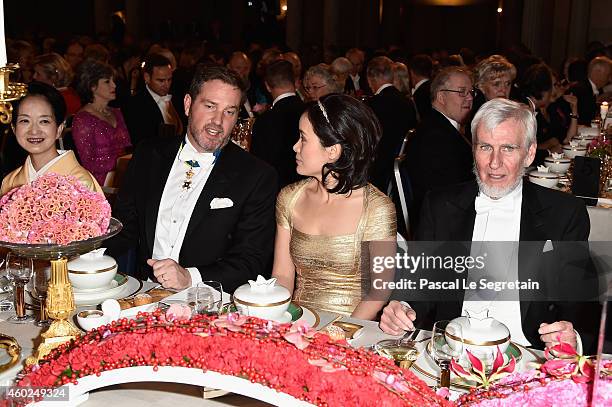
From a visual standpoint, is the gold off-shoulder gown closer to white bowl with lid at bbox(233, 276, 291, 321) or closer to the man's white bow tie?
the man's white bow tie

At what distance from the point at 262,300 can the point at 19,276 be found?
0.79 m

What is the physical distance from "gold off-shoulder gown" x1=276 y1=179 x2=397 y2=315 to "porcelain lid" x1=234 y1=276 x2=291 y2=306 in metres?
0.83

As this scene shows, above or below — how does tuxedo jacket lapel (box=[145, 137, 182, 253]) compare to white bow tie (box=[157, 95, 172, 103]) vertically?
below

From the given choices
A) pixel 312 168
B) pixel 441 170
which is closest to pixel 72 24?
pixel 441 170

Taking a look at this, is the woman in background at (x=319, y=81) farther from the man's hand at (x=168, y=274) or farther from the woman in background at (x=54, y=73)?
the man's hand at (x=168, y=274)

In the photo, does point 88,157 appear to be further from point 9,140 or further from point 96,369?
point 96,369

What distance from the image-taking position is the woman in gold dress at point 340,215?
2.97 metres

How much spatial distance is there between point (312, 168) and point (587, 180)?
206cm

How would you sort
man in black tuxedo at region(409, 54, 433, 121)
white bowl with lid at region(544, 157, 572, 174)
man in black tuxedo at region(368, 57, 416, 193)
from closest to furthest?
white bowl with lid at region(544, 157, 572, 174) < man in black tuxedo at region(368, 57, 416, 193) < man in black tuxedo at region(409, 54, 433, 121)

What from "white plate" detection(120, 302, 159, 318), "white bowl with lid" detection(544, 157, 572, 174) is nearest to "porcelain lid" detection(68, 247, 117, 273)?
"white plate" detection(120, 302, 159, 318)

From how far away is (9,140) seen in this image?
6094 mm

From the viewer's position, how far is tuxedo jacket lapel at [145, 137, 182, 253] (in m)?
3.30

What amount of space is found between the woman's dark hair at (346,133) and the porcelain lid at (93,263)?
0.92m

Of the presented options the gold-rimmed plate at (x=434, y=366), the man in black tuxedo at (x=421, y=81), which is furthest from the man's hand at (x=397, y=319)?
the man in black tuxedo at (x=421, y=81)
